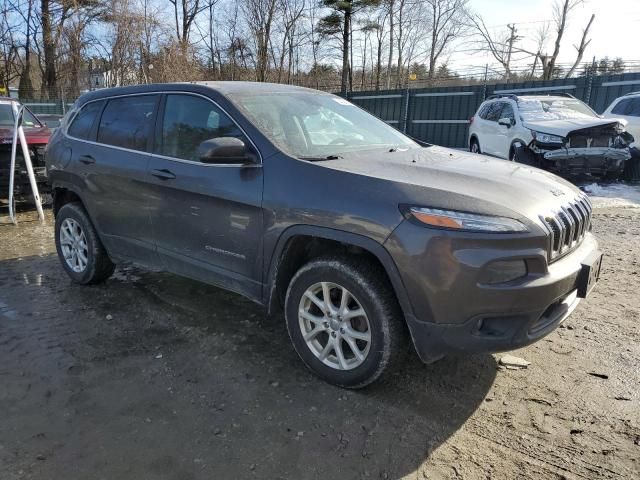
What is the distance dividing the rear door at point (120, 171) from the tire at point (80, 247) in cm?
17

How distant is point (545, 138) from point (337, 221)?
312 inches

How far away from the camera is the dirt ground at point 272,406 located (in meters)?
2.36

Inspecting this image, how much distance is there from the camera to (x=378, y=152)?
11.3 feet

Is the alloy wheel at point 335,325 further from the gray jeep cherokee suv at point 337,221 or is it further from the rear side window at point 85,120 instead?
the rear side window at point 85,120

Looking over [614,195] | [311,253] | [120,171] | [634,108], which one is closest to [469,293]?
[311,253]

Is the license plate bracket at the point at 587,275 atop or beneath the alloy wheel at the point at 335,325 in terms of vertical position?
atop

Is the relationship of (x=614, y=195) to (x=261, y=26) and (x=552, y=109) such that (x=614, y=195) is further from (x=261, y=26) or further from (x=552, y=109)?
(x=261, y=26)

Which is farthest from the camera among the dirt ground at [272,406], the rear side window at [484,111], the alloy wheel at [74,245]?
the rear side window at [484,111]

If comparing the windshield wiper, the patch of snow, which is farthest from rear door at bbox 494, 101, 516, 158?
the windshield wiper

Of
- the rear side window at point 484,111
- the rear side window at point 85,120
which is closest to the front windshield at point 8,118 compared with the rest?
the rear side window at point 85,120

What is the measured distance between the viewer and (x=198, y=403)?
112 inches

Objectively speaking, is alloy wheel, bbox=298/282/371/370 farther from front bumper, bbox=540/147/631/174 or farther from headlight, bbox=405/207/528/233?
front bumper, bbox=540/147/631/174

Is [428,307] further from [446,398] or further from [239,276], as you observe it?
[239,276]

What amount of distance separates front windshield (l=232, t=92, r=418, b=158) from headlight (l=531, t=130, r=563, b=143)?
624cm
